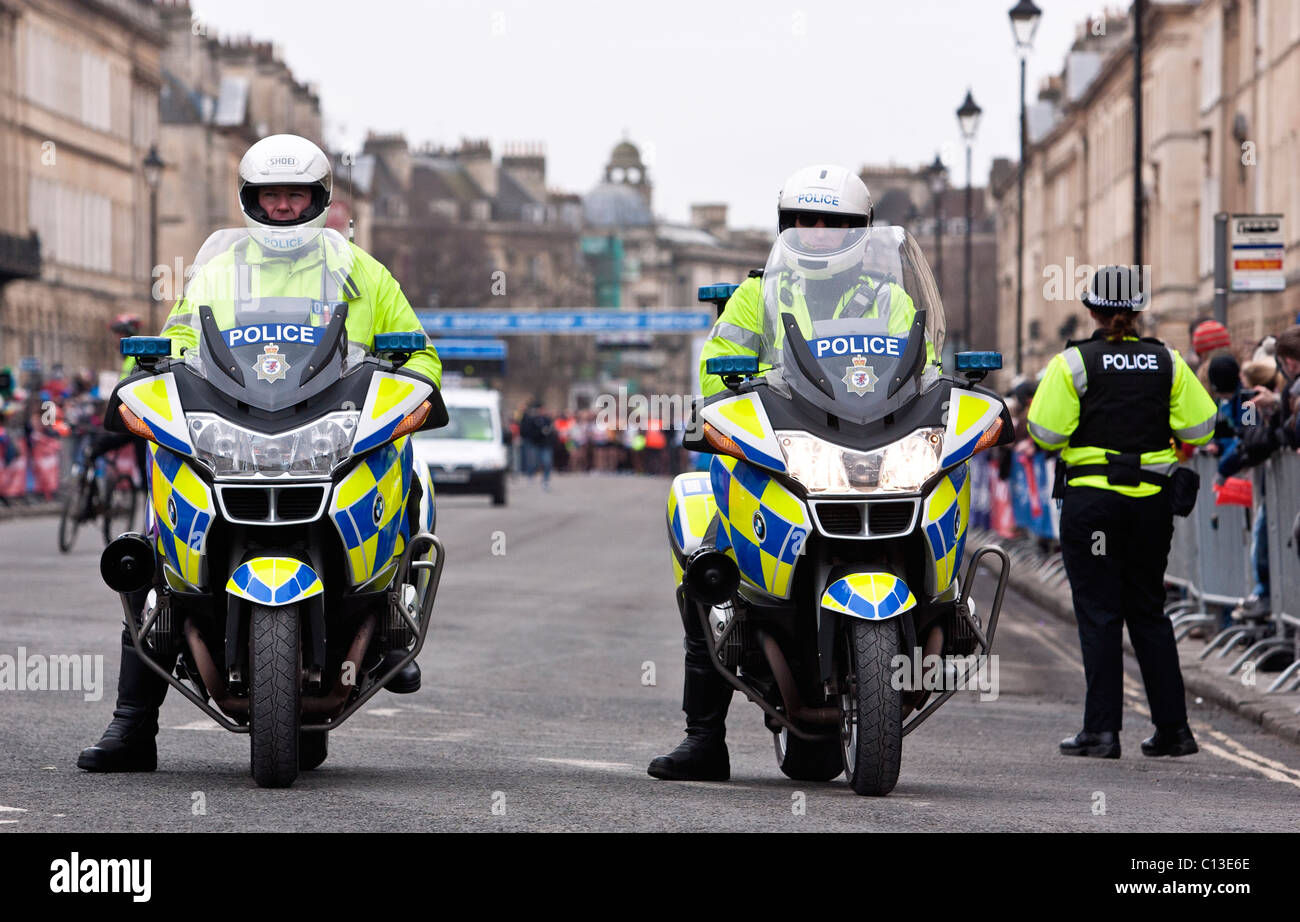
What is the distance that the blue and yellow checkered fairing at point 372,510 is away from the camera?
7.46 meters

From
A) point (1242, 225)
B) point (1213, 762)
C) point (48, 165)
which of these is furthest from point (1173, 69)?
point (1213, 762)

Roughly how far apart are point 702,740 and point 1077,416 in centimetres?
251

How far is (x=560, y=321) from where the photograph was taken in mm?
90375

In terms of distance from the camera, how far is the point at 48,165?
230 ft

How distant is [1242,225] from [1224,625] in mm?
4018

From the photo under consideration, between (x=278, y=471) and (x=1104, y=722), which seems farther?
(x=1104, y=722)

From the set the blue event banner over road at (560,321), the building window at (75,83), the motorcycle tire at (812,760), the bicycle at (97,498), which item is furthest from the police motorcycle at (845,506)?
the blue event banner over road at (560,321)

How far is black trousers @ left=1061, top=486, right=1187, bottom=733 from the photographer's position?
9.95 meters

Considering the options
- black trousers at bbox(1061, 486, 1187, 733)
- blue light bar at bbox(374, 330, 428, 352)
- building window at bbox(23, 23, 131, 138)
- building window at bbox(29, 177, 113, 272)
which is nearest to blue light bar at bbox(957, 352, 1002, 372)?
blue light bar at bbox(374, 330, 428, 352)

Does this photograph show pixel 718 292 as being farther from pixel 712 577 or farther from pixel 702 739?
pixel 702 739

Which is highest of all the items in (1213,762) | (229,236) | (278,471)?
(229,236)

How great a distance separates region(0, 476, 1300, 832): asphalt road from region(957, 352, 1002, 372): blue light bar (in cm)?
135

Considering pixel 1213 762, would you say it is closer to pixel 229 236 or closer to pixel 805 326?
pixel 805 326

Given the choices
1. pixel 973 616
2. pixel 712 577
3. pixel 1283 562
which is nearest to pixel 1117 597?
pixel 973 616
